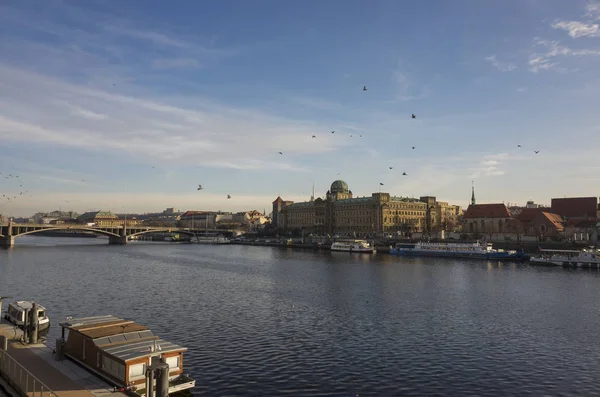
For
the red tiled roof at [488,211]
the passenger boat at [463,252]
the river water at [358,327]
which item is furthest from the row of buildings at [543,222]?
the river water at [358,327]

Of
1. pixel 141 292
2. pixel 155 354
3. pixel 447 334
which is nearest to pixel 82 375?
pixel 155 354

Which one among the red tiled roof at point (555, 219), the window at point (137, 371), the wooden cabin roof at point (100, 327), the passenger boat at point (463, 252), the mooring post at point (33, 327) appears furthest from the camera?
the red tiled roof at point (555, 219)

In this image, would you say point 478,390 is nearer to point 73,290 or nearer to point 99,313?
point 99,313

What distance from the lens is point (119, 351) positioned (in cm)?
2317

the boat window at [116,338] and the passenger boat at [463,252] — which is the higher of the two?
the boat window at [116,338]

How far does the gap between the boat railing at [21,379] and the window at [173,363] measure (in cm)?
536

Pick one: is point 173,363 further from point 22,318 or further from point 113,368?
point 22,318

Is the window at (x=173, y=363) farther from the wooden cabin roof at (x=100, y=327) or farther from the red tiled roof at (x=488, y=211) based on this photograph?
the red tiled roof at (x=488, y=211)

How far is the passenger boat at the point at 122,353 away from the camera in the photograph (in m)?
22.0

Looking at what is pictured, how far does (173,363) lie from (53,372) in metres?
5.95

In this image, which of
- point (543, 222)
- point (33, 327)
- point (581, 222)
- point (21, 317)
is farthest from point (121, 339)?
point (581, 222)

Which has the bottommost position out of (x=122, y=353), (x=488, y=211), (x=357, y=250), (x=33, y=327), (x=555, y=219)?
(x=357, y=250)

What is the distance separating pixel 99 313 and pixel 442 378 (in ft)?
106

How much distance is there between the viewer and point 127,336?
81.9ft
